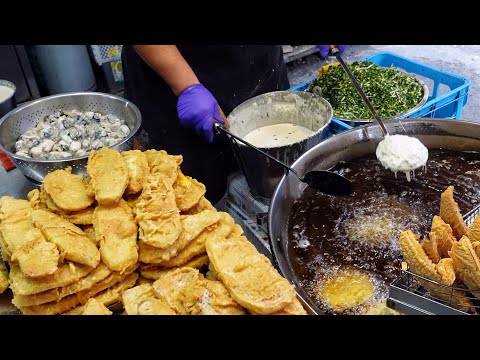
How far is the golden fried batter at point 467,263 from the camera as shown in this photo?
167 centimetres

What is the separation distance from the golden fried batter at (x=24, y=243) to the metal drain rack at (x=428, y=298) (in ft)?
4.13

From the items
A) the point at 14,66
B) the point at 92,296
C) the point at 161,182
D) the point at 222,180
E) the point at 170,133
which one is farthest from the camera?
the point at 14,66

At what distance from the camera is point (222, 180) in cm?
386

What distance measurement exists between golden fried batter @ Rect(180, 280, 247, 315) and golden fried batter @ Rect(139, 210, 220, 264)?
0.18 m

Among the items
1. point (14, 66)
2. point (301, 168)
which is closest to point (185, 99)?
point (301, 168)

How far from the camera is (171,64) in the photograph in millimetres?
3043

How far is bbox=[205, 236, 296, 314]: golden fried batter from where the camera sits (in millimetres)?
1498

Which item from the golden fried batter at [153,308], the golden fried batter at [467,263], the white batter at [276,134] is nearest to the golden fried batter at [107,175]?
the golden fried batter at [153,308]

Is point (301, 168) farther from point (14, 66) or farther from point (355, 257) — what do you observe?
point (14, 66)

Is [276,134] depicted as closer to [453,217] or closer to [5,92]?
[453,217]

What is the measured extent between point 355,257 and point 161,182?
3.18ft

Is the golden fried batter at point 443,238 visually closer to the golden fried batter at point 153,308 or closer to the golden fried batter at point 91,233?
the golden fried batter at point 153,308

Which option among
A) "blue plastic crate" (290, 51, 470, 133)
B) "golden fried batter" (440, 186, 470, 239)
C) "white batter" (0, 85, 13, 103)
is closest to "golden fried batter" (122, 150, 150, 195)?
"golden fried batter" (440, 186, 470, 239)

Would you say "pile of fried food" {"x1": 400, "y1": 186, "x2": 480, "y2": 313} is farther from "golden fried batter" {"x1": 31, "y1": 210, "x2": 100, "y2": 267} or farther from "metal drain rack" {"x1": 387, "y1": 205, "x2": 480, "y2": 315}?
"golden fried batter" {"x1": 31, "y1": 210, "x2": 100, "y2": 267}
